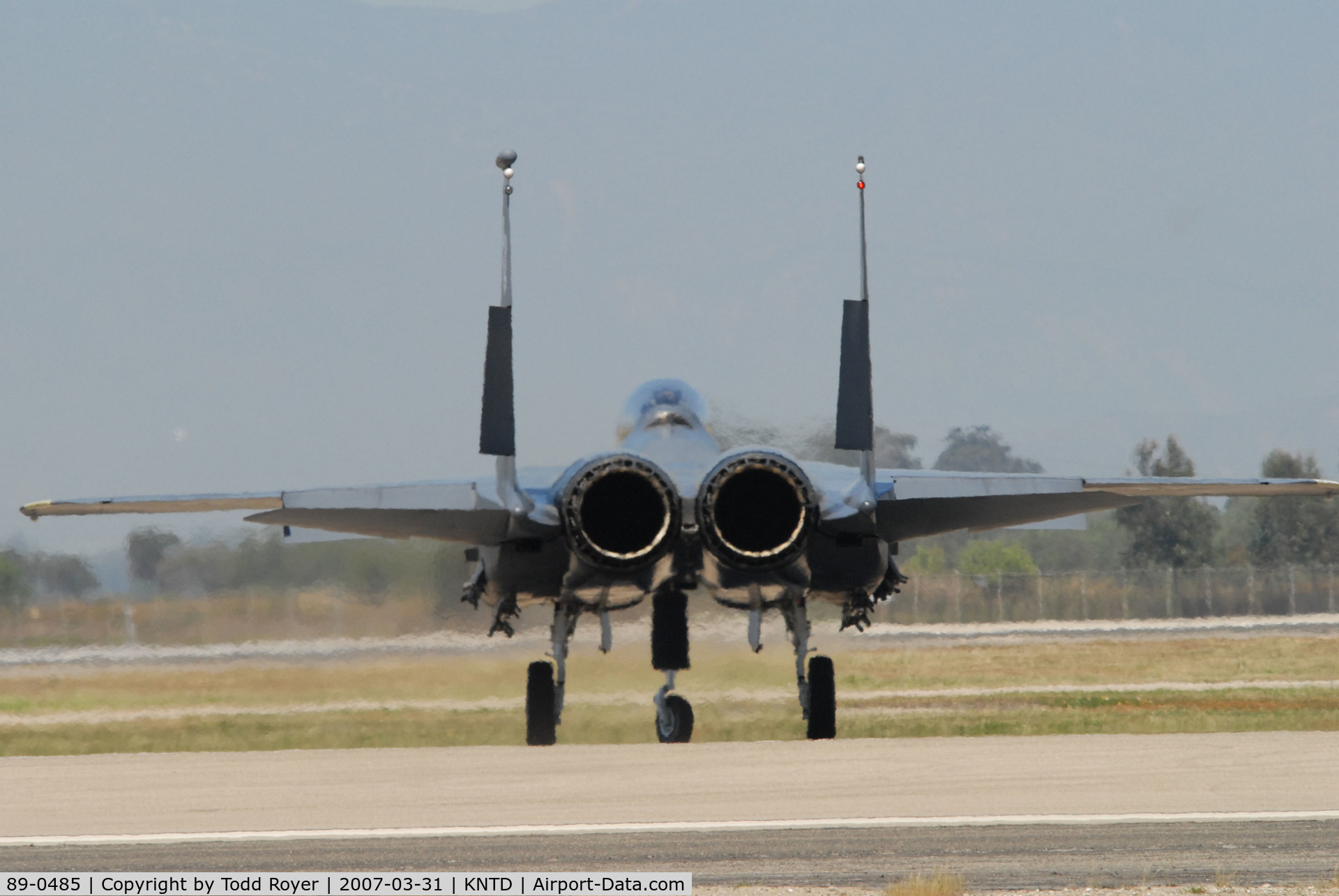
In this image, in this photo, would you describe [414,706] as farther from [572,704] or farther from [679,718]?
[679,718]

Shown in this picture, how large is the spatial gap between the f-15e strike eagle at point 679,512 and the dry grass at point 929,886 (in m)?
7.05

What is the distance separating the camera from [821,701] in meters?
18.0

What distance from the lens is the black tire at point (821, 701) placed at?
59.0ft

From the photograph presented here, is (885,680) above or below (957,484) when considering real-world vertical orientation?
below

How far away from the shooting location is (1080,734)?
713 inches

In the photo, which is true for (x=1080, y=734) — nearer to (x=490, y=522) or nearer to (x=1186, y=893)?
(x=490, y=522)

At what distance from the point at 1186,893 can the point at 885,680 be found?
2107 cm

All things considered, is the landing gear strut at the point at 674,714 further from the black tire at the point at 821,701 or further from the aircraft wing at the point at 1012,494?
the aircraft wing at the point at 1012,494

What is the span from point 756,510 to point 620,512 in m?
1.19

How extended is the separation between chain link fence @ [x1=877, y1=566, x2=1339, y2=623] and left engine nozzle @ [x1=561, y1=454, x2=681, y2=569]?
75.6ft

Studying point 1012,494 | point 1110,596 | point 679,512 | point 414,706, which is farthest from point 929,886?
point 1110,596

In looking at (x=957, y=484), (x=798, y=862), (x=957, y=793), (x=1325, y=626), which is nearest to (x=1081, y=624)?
(x=1325, y=626)

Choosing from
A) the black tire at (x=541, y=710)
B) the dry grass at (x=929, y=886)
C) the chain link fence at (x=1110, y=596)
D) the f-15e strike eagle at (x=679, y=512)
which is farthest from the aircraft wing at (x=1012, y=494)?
the chain link fence at (x=1110, y=596)

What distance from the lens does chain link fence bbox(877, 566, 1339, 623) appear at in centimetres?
3906
